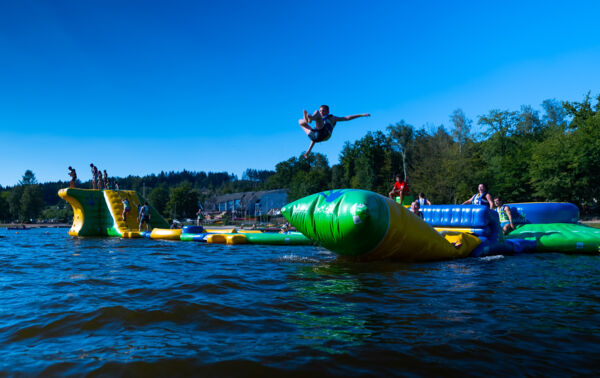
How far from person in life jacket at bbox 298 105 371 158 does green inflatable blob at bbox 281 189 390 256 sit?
1038mm

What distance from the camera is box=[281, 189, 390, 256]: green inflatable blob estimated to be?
6207mm

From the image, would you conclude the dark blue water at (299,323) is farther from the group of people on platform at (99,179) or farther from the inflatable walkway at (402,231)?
the group of people on platform at (99,179)

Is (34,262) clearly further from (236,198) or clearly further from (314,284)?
(236,198)

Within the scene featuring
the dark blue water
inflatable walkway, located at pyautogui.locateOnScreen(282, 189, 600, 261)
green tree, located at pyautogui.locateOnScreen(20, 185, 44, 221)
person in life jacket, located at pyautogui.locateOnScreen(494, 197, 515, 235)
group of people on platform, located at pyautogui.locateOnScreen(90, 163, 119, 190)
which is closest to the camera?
the dark blue water

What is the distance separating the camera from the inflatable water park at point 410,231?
638 centimetres

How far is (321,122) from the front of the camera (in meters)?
6.80

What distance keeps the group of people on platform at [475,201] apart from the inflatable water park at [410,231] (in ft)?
1.23

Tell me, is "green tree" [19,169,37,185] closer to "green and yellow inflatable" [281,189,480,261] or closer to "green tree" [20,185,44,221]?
"green tree" [20,185,44,221]

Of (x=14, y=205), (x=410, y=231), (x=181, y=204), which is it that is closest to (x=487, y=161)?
(x=410, y=231)

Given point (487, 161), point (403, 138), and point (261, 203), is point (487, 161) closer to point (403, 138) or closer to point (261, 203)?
point (403, 138)

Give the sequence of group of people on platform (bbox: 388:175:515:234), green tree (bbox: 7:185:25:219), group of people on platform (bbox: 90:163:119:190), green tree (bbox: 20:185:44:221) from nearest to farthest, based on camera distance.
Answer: group of people on platform (bbox: 388:175:515:234) → group of people on platform (bbox: 90:163:119:190) → green tree (bbox: 20:185:44:221) → green tree (bbox: 7:185:25:219)

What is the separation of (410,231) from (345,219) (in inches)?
52.2

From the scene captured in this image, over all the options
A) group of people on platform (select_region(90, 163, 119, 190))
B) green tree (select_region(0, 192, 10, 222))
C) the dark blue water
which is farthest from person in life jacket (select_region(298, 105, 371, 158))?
green tree (select_region(0, 192, 10, 222))

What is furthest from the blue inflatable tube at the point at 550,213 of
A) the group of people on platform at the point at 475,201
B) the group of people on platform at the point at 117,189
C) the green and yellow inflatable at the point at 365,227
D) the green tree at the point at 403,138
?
the green tree at the point at 403,138
